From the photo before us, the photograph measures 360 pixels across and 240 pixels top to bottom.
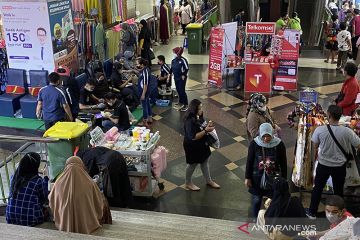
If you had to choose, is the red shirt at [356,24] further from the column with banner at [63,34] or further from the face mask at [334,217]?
the face mask at [334,217]

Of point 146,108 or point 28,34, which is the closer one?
point 146,108

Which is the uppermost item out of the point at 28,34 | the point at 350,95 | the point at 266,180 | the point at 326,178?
the point at 28,34

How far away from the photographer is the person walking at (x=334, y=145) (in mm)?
5246

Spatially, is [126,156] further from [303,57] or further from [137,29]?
[303,57]

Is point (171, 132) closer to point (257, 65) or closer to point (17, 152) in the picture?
point (257, 65)

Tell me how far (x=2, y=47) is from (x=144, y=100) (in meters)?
3.88

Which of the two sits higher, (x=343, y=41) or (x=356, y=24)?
(x=356, y=24)

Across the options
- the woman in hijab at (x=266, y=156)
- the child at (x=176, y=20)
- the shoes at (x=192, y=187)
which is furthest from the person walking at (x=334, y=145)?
the child at (x=176, y=20)

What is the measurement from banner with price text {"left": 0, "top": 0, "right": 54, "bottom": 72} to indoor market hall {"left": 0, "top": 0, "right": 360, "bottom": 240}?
0.07 feet

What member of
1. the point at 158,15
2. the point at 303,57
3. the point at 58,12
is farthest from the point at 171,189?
the point at 158,15

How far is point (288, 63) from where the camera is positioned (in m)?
10.6

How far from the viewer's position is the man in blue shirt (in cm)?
757

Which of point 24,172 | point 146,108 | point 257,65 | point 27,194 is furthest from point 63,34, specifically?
point 27,194

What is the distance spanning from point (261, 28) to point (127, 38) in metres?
3.73
